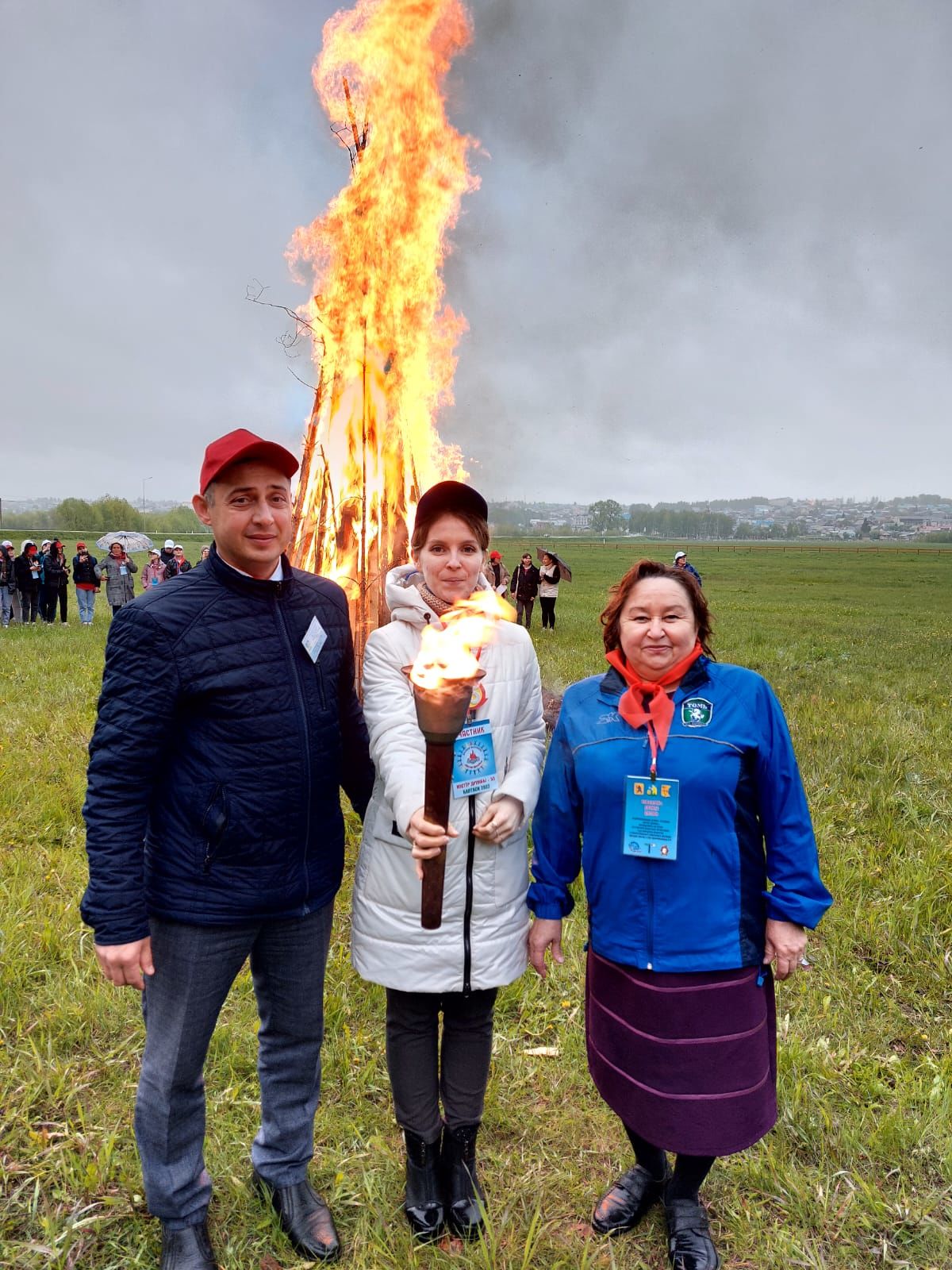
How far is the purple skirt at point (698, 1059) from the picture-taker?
8.14 feet

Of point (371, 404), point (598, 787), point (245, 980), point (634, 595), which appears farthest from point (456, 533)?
point (371, 404)

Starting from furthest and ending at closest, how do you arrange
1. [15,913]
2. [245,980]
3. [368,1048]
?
[15,913] → [245,980] → [368,1048]

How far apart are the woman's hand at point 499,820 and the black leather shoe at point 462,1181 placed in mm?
1145

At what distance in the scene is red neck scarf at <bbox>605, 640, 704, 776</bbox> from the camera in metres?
2.51

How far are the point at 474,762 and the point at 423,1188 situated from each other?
1.62 m

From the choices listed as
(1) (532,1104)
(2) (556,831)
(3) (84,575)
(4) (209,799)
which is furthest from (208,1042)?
(3) (84,575)

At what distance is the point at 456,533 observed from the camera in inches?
103

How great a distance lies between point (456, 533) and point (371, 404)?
4516 millimetres

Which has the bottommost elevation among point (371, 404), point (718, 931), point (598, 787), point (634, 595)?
point (718, 931)

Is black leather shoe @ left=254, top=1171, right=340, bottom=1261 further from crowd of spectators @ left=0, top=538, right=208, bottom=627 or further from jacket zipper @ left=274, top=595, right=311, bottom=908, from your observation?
crowd of spectators @ left=0, top=538, right=208, bottom=627

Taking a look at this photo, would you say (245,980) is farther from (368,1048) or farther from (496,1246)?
(496,1246)

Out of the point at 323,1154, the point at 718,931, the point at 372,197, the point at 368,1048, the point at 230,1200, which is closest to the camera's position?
the point at 718,931

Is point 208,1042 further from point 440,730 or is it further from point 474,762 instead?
point 440,730

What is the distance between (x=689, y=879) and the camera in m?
2.48
